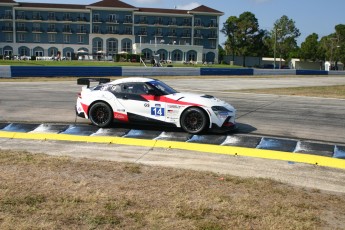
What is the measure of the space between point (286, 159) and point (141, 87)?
4094 millimetres

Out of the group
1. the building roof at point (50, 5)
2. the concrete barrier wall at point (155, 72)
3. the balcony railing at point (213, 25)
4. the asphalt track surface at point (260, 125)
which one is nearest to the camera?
the asphalt track surface at point (260, 125)

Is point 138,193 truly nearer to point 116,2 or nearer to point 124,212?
point 124,212

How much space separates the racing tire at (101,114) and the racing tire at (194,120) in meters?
1.95

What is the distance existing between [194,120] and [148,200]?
473 cm

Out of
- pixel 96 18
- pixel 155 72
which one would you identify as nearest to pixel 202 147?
pixel 155 72

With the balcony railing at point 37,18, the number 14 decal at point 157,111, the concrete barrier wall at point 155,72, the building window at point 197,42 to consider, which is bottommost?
the number 14 decal at point 157,111

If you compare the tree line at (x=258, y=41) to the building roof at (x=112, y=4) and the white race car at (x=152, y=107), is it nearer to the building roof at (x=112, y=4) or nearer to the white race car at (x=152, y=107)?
the building roof at (x=112, y=4)

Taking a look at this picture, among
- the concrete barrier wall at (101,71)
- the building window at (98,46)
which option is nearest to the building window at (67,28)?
the building window at (98,46)

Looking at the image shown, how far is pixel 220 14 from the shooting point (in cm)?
9356

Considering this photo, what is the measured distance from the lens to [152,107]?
397 inches

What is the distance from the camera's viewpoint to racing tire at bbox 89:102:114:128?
412 inches

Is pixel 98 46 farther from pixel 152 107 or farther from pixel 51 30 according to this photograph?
pixel 152 107

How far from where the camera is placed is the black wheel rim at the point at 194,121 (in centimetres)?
977

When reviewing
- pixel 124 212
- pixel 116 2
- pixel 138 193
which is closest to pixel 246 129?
pixel 138 193
